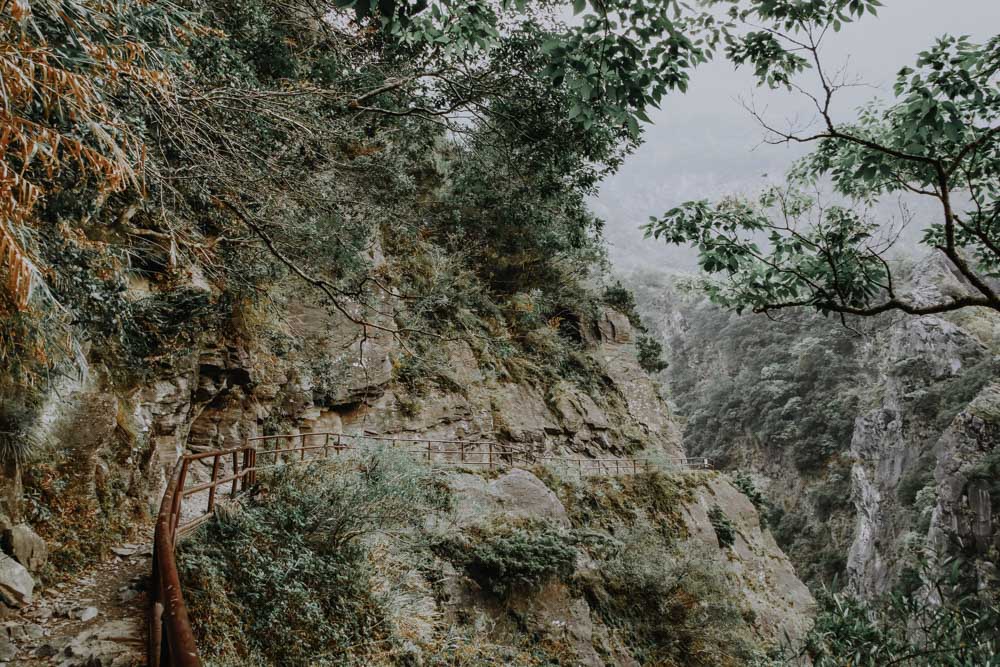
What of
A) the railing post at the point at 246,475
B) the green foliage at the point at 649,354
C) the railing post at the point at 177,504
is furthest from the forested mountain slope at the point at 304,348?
the green foliage at the point at 649,354

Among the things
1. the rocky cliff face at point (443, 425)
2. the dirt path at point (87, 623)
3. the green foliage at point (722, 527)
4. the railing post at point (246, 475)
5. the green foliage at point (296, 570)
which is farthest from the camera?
the green foliage at point (722, 527)

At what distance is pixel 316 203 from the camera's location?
7.40 meters

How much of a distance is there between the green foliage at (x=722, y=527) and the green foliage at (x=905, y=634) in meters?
9.07

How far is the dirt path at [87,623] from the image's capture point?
3203 millimetres

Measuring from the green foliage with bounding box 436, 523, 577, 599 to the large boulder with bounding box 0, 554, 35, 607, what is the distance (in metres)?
4.72

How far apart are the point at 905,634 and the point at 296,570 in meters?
5.66

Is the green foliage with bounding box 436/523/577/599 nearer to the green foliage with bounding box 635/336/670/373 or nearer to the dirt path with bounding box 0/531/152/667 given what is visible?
the dirt path with bounding box 0/531/152/667

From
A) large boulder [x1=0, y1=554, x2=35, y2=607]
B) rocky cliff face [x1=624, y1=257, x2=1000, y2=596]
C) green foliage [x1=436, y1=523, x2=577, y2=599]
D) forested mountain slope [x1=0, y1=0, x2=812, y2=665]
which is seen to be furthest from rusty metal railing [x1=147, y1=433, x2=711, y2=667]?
rocky cliff face [x1=624, y1=257, x2=1000, y2=596]

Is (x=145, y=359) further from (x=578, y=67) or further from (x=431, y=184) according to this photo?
(x=431, y=184)

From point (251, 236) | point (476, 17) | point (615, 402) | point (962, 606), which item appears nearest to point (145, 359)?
point (251, 236)

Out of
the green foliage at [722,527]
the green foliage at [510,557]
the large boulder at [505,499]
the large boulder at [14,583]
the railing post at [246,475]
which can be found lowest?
the green foliage at [722,527]

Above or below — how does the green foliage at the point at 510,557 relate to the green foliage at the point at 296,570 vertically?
below

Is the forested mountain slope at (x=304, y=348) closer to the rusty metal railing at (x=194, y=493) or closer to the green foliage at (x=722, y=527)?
the green foliage at (x=722, y=527)

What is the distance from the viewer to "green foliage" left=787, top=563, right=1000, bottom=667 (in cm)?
403
